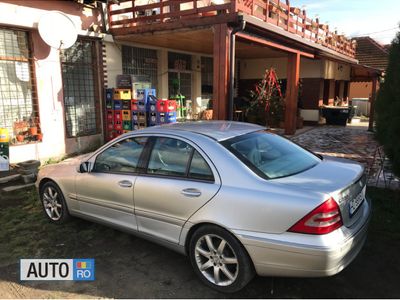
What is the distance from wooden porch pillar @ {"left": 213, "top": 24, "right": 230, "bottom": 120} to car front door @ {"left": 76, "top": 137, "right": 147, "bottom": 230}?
421 centimetres

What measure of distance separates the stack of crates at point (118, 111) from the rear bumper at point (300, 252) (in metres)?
6.89

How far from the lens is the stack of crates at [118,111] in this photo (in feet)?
29.5

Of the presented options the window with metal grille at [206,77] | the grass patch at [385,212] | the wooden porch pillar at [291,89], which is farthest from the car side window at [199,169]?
the window with metal grille at [206,77]

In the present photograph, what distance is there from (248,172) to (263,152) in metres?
0.49

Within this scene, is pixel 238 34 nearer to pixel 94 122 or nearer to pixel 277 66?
pixel 94 122

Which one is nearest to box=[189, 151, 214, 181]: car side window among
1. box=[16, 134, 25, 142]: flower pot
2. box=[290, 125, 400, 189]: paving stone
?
box=[290, 125, 400, 189]: paving stone

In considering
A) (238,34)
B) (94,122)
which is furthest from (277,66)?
(94,122)

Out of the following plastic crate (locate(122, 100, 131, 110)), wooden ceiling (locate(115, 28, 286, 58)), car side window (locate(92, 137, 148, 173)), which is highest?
wooden ceiling (locate(115, 28, 286, 58))

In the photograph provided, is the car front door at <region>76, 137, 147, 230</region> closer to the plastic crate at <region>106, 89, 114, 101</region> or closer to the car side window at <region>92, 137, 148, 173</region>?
the car side window at <region>92, 137, 148, 173</region>

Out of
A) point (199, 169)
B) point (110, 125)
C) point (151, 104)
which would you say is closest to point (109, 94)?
point (110, 125)

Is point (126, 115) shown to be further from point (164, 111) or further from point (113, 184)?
point (113, 184)

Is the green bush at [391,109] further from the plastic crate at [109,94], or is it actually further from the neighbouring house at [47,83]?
the neighbouring house at [47,83]

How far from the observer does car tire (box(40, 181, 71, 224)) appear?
14.3ft

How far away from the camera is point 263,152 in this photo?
327 cm
